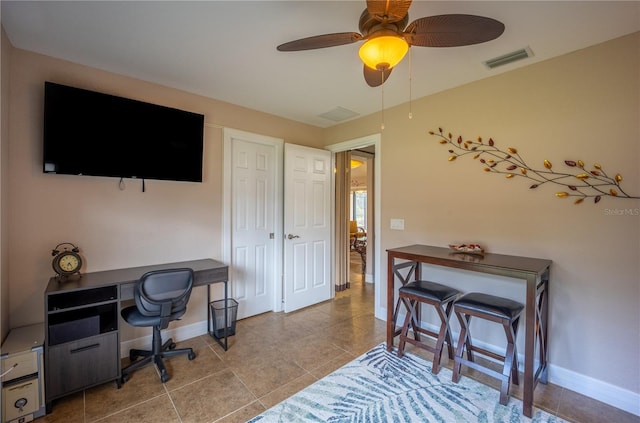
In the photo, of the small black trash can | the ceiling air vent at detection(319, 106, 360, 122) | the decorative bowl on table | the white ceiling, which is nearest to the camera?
the white ceiling

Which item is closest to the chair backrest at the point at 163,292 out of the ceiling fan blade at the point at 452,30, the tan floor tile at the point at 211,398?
the tan floor tile at the point at 211,398

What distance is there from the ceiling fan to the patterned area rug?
2161mm

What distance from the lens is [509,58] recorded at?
2227 mm

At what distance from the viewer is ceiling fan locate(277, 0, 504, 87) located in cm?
133

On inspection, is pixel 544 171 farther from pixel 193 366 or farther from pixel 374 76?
pixel 193 366

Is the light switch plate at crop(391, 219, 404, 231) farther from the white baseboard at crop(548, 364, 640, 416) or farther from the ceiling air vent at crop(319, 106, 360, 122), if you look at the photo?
the white baseboard at crop(548, 364, 640, 416)

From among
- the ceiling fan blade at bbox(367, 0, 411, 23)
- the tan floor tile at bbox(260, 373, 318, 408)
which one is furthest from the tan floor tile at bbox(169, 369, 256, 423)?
the ceiling fan blade at bbox(367, 0, 411, 23)

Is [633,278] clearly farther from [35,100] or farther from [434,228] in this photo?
[35,100]

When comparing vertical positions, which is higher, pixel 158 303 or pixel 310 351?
pixel 158 303

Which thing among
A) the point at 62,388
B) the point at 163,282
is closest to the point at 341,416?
the point at 163,282

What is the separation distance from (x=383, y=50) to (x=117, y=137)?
227cm

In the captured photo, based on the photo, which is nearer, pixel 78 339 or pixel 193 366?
pixel 78 339

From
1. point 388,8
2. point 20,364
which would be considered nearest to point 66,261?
point 20,364

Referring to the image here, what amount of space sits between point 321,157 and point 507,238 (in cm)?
241
